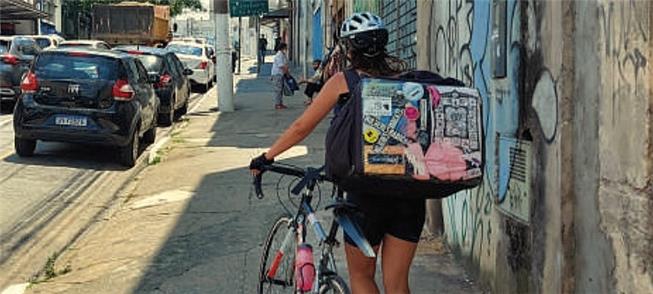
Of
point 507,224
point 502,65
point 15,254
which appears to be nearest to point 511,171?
point 507,224

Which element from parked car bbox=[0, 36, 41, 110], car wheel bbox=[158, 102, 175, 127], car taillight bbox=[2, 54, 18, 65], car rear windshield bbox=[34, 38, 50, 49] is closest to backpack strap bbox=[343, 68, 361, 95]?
car wheel bbox=[158, 102, 175, 127]

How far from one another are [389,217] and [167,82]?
543 inches

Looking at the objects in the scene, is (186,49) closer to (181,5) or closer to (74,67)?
(74,67)

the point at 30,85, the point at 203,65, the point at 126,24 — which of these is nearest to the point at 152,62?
the point at 30,85

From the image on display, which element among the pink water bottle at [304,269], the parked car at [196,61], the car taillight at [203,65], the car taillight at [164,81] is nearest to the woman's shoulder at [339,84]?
the pink water bottle at [304,269]

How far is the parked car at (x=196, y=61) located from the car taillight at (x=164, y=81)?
864 cm

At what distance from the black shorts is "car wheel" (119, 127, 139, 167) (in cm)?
840

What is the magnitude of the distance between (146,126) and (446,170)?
10.1 m

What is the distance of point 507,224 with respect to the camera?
4.92 meters

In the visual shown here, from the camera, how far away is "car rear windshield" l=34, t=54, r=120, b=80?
11500mm

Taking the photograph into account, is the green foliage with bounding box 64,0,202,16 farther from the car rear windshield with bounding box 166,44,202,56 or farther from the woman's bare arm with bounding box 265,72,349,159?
the woman's bare arm with bounding box 265,72,349,159

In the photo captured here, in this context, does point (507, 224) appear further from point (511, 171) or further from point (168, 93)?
point (168, 93)

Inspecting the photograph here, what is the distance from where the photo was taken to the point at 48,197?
9.70 m

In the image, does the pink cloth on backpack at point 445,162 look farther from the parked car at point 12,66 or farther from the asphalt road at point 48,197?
the parked car at point 12,66
